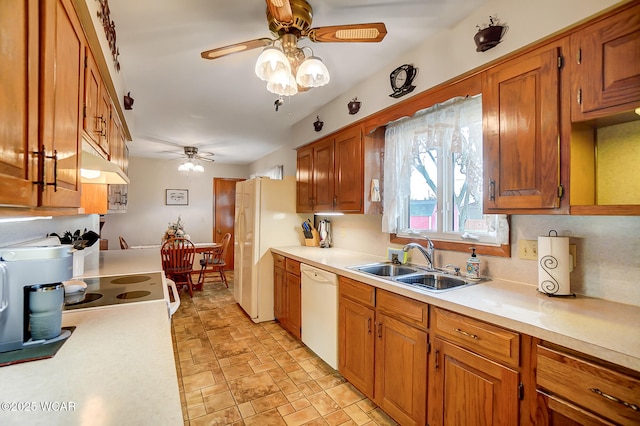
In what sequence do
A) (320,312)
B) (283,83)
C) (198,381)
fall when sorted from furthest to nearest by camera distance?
1. (320,312)
2. (198,381)
3. (283,83)

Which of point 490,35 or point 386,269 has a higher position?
point 490,35

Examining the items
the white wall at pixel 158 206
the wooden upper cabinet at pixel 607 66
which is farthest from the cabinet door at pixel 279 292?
the white wall at pixel 158 206

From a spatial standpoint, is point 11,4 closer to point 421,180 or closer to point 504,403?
point 504,403

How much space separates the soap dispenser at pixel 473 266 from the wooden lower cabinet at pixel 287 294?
5.08ft

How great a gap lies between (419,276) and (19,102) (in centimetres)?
207

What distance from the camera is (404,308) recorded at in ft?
5.49

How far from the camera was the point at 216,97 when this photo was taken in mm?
2840

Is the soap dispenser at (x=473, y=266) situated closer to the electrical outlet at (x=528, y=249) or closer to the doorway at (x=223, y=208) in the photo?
the electrical outlet at (x=528, y=249)

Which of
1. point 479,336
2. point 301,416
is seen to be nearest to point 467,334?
point 479,336

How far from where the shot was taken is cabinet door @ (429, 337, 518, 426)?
1.19 m

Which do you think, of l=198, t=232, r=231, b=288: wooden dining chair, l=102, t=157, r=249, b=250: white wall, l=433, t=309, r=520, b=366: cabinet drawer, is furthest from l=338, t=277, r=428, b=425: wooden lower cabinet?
l=102, t=157, r=249, b=250: white wall

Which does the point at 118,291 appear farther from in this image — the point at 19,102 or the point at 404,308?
the point at 404,308

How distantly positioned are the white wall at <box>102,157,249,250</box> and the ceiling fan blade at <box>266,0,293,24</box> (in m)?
5.49

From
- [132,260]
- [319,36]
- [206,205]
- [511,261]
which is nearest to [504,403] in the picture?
[511,261]
